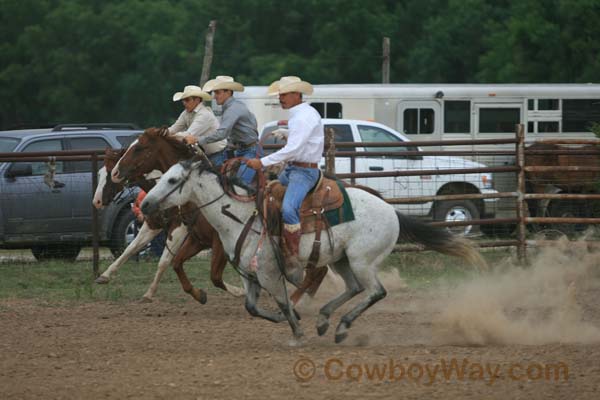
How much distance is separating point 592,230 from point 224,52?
909 inches

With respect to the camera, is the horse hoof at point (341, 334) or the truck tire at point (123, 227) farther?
the truck tire at point (123, 227)

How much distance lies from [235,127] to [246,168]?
955mm

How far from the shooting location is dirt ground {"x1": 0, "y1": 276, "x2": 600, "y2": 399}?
289 inches

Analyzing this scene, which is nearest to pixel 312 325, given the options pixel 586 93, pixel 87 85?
pixel 586 93

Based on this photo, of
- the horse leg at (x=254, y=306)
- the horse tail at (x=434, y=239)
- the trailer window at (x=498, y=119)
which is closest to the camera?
the horse leg at (x=254, y=306)

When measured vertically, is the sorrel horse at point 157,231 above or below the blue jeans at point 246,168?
below

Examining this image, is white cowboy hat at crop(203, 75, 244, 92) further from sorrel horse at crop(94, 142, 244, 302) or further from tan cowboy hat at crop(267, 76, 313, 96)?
tan cowboy hat at crop(267, 76, 313, 96)

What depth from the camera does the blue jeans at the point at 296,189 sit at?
921 centimetres

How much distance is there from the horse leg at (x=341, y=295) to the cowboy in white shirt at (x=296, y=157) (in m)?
0.48

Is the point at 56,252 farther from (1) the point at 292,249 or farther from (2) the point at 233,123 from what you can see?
(1) the point at 292,249

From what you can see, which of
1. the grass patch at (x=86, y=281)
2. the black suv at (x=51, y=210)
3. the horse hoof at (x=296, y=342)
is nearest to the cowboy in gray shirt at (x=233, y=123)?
the horse hoof at (x=296, y=342)

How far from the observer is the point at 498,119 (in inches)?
892

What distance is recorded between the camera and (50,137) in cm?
1645

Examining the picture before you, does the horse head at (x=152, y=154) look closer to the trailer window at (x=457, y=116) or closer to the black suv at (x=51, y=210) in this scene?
the black suv at (x=51, y=210)
